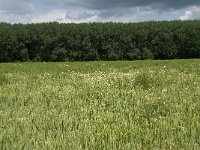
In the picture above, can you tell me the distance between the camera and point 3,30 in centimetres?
5300

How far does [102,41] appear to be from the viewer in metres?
51.0

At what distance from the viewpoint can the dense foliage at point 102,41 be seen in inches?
→ 1945

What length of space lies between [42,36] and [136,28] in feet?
35.9

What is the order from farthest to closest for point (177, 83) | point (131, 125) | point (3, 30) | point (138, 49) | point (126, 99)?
point (3, 30) → point (138, 49) → point (177, 83) → point (126, 99) → point (131, 125)

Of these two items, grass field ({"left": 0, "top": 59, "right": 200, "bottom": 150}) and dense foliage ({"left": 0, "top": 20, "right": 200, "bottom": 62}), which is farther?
dense foliage ({"left": 0, "top": 20, "right": 200, "bottom": 62})

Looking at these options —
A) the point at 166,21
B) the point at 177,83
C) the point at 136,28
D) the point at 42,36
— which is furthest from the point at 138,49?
the point at 177,83

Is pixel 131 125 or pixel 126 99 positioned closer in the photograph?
pixel 131 125

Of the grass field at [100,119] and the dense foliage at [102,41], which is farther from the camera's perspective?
the dense foliage at [102,41]

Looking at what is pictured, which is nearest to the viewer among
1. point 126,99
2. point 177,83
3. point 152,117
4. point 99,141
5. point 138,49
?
point 99,141

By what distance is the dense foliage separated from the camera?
49.4 m

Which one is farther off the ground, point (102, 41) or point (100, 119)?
point (102, 41)

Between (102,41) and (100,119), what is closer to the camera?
(100,119)

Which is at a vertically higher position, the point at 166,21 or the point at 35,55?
the point at 166,21

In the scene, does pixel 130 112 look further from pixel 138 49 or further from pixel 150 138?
pixel 138 49
